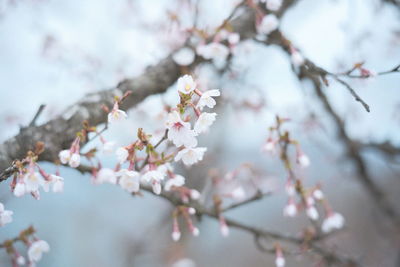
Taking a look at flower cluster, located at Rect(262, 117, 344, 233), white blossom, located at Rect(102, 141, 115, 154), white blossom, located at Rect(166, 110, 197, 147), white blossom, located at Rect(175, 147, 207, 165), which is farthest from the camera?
flower cluster, located at Rect(262, 117, 344, 233)

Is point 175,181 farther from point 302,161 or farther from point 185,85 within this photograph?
point 302,161

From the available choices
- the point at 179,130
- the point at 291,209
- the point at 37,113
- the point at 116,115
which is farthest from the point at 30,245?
the point at 291,209

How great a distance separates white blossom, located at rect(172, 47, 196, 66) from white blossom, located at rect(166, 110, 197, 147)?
0.70 m

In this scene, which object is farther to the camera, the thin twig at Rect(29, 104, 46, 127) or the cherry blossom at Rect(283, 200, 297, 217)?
the cherry blossom at Rect(283, 200, 297, 217)

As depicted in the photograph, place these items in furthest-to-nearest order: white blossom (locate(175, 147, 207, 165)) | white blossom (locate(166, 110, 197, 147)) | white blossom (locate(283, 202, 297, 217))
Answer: white blossom (locate(283, 202, 297, 217))
white blossom (locate(175, 147, 207, 165))
white blossom (locate(166, 110, 197, 147))

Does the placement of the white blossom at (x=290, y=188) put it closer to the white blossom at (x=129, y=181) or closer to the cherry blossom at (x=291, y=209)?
the cherry blossom at (x=291, y=209)

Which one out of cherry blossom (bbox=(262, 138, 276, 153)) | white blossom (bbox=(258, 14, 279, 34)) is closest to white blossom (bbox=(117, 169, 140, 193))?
cherry blossom (bbox=(262, 138, 276, 153))

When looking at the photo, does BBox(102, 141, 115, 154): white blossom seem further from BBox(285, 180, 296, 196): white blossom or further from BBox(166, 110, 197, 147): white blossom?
BBox(285, 180, 296, 196): white blossom

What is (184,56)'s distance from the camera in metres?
1.40

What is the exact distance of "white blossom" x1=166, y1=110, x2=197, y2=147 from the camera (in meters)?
0.70

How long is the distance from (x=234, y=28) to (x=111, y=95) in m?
0.63

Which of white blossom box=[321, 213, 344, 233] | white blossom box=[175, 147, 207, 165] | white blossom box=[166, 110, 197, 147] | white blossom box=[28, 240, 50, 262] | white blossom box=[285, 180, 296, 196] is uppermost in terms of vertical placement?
white blossom box=[166, 110, 197, 147]

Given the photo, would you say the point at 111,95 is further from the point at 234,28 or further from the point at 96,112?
the point at 234,28

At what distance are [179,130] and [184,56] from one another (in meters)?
0.75
